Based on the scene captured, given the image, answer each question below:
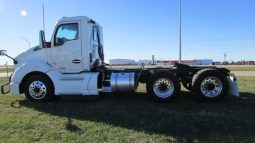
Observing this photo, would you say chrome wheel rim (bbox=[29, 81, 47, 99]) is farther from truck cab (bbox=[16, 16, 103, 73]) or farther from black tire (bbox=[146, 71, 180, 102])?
black tire (bbox=[146, 71, 180, 102])

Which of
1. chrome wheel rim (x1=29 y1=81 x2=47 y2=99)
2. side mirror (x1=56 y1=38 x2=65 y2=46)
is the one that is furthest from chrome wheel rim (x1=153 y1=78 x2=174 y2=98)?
chrome wheel rim (x1=29 y1=81 x2=47 y2=99)

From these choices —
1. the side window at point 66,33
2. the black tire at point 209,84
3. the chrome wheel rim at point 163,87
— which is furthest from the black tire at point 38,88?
the black tire at point 209,84

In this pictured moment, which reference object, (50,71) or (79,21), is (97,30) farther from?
(50,71)

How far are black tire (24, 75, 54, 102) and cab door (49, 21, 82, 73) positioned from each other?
661 mm

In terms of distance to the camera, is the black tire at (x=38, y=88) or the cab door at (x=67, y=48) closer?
the black tire at (x=38, y=88)

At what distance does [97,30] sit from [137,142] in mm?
6261

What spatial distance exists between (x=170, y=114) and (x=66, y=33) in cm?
459

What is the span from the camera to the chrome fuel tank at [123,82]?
34.0 feet

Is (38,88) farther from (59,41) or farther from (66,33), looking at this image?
(66,33)

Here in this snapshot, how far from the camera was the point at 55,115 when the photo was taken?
334 inches

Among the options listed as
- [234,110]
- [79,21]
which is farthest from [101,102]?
[234,110]

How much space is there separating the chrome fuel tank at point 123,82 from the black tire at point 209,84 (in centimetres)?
194

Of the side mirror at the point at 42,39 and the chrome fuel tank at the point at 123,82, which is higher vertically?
the side mirror at the point at 42,39

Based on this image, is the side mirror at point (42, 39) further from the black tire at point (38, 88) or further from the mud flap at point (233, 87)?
the mud flap at point (233, 87)
